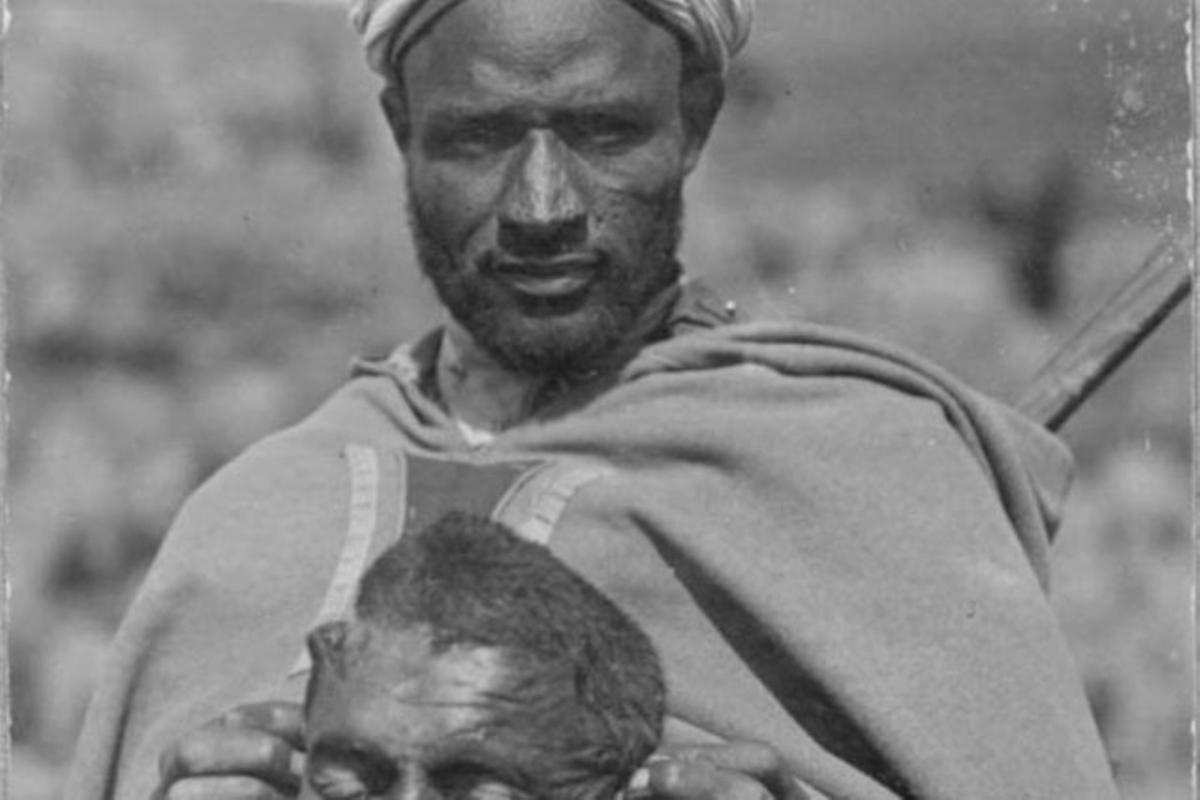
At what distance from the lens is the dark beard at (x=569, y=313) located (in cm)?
241

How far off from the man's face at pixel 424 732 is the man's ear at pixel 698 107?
1.96 ft

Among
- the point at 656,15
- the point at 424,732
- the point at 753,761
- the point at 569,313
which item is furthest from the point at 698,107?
the point at 424,732

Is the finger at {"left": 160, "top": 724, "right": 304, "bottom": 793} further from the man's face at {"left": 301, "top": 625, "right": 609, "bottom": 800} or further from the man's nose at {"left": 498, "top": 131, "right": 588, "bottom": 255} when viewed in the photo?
the man's nose at {"left": 498, "top": 131, "right": 588, "bottom": 255}

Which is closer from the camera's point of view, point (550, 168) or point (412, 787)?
point (412, 787)

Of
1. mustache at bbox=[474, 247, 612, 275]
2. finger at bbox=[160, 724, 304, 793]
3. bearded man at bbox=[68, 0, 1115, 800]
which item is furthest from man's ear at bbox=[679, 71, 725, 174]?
finger at bbox=[160, 724, 304, 793]

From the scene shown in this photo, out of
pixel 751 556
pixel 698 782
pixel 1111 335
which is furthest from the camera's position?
pixel 1111 335

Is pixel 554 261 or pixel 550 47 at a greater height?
pixel 550 47

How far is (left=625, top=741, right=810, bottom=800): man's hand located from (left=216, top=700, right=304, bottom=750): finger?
27cm

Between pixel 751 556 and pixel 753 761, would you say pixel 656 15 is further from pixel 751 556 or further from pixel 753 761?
pixel 753 761

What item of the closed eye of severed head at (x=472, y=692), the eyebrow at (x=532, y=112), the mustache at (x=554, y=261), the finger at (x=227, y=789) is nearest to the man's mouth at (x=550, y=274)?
the mustache at (x=554, y=261)

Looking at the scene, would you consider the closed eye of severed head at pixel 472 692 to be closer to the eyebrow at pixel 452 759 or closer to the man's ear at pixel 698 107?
the eyebrow at pixel 452 759

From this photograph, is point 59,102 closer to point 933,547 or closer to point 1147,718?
point 933,547

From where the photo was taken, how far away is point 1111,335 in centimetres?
259

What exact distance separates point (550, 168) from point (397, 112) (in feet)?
0.65
